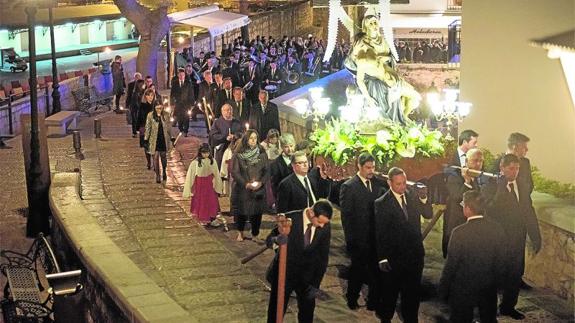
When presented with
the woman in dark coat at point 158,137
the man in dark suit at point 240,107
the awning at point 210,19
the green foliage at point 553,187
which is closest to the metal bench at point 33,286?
the woman in dark coat at point 158,137

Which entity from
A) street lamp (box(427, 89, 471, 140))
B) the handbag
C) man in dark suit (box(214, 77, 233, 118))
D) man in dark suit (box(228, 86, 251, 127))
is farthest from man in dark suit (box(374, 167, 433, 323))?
man in dark suit (box(214, 77, 233, 118))

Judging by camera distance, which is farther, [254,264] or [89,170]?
[89,170]

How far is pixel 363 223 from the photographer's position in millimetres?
9375

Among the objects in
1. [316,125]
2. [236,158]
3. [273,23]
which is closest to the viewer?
[236,158]

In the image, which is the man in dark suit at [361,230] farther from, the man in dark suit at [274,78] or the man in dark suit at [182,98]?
the man in dark suit at [274,78]

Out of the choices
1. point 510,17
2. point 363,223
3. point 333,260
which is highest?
point 510,17

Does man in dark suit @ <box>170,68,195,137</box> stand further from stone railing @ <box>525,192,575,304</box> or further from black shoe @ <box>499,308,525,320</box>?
black shoe @ <box>499,308,525,320</box>

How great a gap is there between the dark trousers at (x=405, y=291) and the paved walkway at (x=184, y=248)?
0.58m

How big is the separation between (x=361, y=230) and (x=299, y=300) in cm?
153

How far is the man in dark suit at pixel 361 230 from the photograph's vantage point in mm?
9266

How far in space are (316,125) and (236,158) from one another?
7.42ft

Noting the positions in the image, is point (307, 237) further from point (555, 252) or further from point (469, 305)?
point (555, 252)

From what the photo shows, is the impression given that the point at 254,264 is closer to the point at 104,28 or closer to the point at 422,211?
the point at 422,211

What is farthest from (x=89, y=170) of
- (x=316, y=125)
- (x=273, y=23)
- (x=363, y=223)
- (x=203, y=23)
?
(x=273, y=23)
